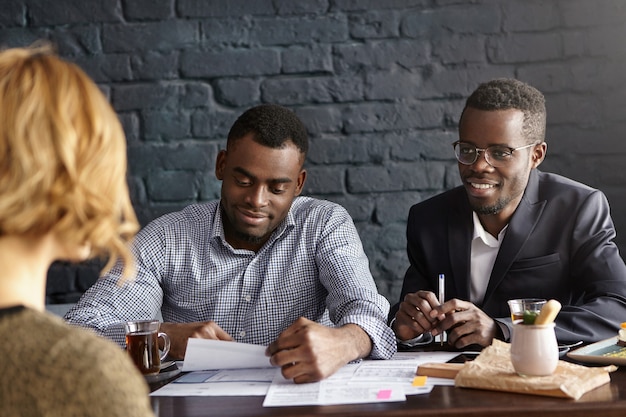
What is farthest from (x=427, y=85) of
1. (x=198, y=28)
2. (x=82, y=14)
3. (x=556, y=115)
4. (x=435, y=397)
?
(x=435, y=397)

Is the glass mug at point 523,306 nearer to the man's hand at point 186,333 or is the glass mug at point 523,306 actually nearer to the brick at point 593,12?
Answer: the man's hand at point 186,333

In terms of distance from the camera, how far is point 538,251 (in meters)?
2.33

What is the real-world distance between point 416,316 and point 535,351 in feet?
1.69

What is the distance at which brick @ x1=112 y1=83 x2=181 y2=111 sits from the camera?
2.80 meters

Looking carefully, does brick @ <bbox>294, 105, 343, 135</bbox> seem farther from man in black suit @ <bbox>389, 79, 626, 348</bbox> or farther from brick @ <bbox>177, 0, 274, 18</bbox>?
man in black suit @ <bbox>389, 79, 626, 348</bbox>

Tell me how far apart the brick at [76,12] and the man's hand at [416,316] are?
1485 mm

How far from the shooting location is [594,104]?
109 inches

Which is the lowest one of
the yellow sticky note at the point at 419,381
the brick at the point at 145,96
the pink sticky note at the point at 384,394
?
the yellow sticky note at the point at 419,381

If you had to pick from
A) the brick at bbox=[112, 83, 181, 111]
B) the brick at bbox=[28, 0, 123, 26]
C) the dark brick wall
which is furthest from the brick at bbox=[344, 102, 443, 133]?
the brick at bbox=[28, 0, 123, 26]

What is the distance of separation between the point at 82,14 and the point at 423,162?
1.27m

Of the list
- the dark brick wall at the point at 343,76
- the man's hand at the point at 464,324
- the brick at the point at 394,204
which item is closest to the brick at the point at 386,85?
the dark brick wall at the point at 343,76

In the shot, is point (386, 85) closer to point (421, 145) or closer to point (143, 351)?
point (421, 145)

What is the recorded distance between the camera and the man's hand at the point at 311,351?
161 cm

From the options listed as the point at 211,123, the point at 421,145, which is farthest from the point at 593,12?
the point at 211,123
